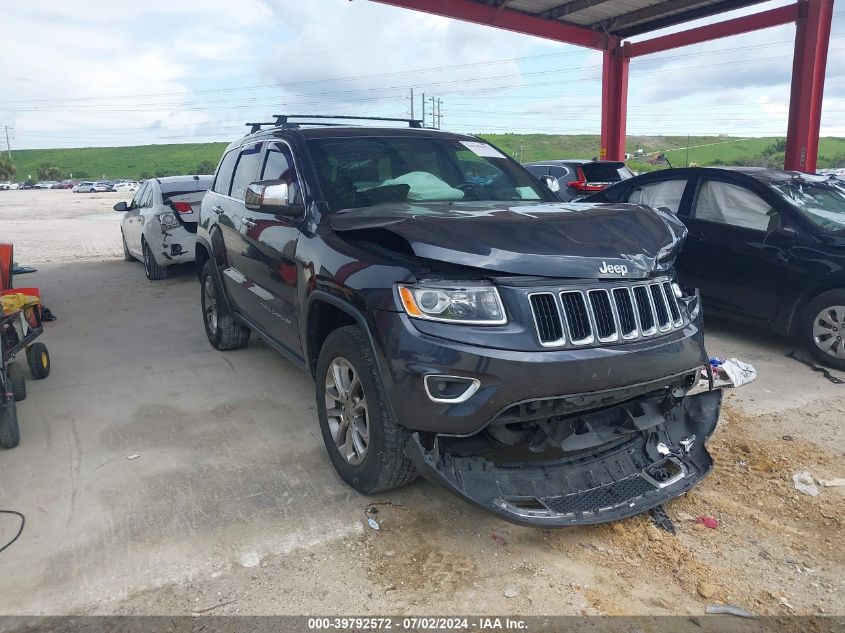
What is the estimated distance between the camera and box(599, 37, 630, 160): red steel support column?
15.6m

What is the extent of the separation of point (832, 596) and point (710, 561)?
0.46 meters

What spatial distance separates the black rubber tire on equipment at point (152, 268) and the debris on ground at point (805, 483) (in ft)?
30.3

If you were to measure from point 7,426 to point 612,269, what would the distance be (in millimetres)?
3724

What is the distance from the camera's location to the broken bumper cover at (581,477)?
2.88 meters

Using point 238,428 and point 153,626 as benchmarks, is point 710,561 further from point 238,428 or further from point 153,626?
point 238,428

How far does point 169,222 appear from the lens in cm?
1028

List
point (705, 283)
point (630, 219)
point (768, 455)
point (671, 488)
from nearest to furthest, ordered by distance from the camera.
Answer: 1. point (671, 488)
2. point (630, 219)
3. point (768, 455)
4. point (705, 283)

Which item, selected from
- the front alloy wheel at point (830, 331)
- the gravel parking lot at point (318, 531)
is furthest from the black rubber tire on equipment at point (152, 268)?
the front alloy wheel at point (830, 331)

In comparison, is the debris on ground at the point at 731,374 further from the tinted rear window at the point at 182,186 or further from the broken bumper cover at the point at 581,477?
the tinted rear window at the point at 182,186

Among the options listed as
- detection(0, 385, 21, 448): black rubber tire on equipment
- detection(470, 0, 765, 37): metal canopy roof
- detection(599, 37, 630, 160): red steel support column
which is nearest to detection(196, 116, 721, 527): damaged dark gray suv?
detection(0, 385, 21, 448): black rubber tire on equipment

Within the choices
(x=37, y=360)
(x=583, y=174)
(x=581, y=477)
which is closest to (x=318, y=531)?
(x=581, y=477)

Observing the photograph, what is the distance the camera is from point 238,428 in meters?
4.51

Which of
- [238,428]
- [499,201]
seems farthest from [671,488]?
[238,428]

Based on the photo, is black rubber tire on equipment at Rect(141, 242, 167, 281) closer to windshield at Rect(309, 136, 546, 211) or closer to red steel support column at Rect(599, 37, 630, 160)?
windshield at Rect(309, 136, 546, 211)
